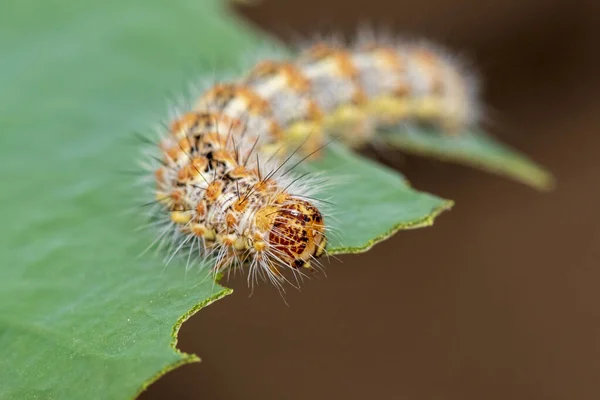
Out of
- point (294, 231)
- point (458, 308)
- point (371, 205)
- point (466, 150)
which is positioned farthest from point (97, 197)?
point (458, 308)

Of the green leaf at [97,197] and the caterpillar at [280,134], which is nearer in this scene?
the green leaf at [97,197]

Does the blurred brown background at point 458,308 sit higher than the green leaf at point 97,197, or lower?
higher

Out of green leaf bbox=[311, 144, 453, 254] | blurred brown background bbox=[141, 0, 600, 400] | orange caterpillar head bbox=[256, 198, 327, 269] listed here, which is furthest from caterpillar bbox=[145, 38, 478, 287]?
blurred brown background bbox=[141, 0, 600, 400]

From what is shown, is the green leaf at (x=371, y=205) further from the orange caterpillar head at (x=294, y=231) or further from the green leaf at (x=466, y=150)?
the green leaf at (x=466, y=150)

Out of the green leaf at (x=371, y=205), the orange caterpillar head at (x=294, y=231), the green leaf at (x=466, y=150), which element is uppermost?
the green leaf at (x=466, y=150)

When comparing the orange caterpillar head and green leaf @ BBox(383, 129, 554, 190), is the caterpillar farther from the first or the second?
green leaf @ BBox(383, 129, 554, 190)

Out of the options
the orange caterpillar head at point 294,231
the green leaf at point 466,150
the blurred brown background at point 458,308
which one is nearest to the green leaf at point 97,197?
the orange caterpillar head at point 294,231

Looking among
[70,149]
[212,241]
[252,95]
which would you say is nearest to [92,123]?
[70,149]

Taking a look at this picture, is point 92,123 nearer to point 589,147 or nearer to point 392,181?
point 392,181
